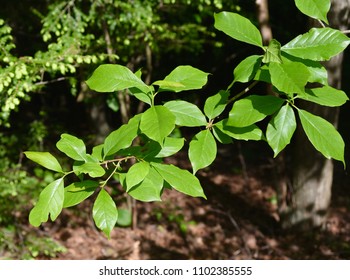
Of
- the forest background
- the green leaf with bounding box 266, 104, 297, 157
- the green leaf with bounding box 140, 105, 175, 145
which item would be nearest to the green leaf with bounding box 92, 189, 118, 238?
the green leaf with bounding box 140, 105, 175, 145

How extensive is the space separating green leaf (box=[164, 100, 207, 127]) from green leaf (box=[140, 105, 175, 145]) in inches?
4.0

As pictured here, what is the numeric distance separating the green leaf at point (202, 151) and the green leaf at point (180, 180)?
1.3 inches

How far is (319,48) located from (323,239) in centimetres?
356

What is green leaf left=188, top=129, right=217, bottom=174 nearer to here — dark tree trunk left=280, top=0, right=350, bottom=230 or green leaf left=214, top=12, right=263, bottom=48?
green leaf left=214, top=12, right=263, bottom=48

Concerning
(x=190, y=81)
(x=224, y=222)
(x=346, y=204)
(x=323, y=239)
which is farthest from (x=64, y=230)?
(x=190, y=81)

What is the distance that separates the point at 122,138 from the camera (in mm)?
1217

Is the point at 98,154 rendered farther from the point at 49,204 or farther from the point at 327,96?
the point at 327,96

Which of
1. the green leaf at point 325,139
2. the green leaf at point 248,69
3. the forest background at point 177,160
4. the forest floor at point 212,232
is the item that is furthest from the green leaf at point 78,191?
the forest floor at point 212,232

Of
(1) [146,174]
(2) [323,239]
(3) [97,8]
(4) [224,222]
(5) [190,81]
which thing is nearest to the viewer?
(1) [146,174]

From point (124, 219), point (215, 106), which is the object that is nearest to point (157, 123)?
point (215, 106)

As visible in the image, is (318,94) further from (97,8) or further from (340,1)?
(97,8)

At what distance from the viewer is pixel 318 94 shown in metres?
1.23

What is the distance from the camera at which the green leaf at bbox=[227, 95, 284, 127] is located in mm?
1196
